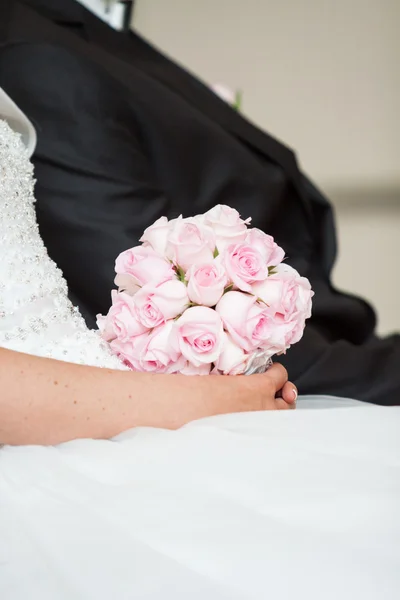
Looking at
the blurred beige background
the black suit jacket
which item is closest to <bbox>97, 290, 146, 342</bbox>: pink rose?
the black suit jacket

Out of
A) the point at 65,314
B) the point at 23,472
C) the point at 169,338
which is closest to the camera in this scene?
the point at 23,472

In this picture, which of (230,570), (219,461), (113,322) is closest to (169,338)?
(113,322)

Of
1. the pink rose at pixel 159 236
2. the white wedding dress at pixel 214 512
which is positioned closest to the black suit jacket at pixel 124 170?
the pink rose at pixel 159 236

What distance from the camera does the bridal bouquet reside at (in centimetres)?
67

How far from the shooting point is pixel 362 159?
2.73m

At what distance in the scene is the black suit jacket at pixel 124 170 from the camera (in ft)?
3.63

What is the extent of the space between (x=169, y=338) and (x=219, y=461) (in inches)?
7.1

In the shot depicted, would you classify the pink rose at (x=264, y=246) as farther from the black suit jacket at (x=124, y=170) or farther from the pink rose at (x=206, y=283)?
the black suit jacket at (x=124, y=170)

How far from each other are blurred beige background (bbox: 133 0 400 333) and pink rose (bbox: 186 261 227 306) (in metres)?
2.13

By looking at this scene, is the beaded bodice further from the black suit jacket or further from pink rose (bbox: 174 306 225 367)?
the black suit jacket

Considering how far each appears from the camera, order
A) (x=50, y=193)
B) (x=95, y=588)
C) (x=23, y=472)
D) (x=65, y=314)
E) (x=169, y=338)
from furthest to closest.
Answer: (x=50, y=193)
(x=65, y=314)
(x=169, y=338)
(x=23, y=472)
(x=95, y=588)

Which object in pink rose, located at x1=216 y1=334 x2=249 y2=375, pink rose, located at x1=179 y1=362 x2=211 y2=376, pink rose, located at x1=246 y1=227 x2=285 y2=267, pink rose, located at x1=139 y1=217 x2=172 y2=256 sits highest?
pink rose, located at x1=246 y1=227 x2=285 y2=267

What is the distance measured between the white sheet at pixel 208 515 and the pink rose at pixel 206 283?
0.43ft

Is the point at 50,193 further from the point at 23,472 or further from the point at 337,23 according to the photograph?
the point at 337,23
